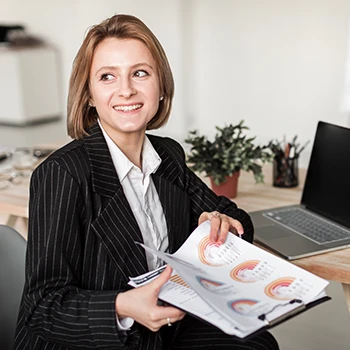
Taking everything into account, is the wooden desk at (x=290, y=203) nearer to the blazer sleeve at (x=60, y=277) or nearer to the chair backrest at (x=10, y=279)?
the blazer sleeve at (x=60, y=277)

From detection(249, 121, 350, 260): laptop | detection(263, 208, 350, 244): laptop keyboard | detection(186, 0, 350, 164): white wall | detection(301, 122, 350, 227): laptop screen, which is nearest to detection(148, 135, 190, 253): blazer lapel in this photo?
detection(249, 121, 350, 260): laptop

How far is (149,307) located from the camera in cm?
131

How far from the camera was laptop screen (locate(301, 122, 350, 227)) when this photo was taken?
2.01 metres

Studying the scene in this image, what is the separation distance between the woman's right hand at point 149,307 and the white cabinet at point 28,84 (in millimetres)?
5959

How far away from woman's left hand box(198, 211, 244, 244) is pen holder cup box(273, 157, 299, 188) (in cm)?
76

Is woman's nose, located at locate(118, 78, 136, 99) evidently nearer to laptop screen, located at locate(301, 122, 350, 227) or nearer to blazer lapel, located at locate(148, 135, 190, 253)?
blazer lapel, located at locate(148, 135, 190, 253)

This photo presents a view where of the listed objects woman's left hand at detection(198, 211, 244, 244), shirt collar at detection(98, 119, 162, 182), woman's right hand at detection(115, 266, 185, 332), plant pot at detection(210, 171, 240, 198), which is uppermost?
shirt collar at detection(98, 119, 162, 182)

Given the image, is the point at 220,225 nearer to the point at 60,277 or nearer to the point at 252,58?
the point at 60,277

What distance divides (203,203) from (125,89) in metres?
0.46

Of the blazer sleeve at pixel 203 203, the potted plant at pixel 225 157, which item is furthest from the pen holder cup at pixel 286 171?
the blazer sleeve at pixel 203 203

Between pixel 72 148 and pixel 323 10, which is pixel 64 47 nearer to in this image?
pixel 323 10

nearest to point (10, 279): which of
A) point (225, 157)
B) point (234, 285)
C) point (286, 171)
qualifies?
point (234, 285)

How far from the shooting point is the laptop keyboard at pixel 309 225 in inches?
74.9

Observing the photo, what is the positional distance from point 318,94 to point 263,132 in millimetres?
728
